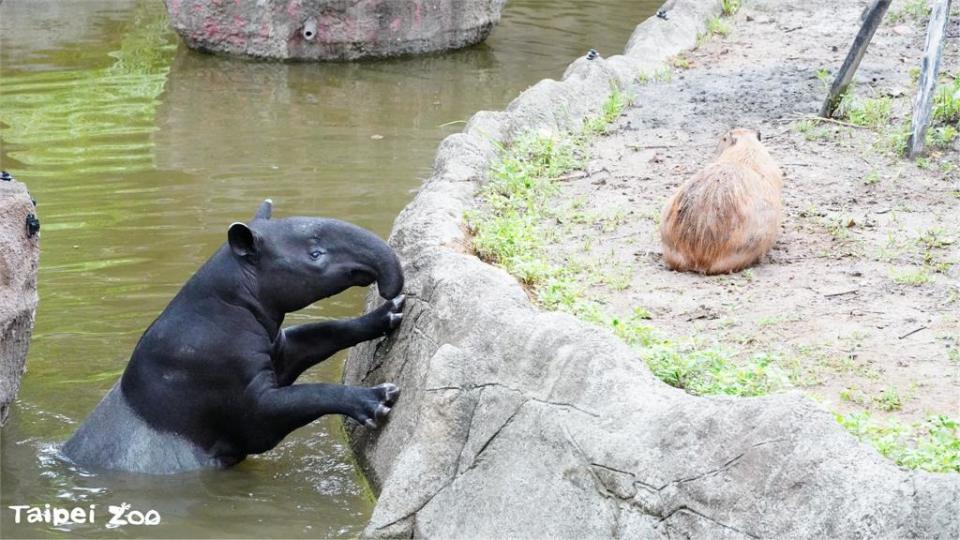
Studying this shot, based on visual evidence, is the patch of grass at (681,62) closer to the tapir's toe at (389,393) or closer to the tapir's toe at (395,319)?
the tapir's toe at (395,319)

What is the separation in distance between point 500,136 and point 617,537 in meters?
4.95

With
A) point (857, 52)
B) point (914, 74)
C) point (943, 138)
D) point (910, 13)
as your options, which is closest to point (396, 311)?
point (943, 138)

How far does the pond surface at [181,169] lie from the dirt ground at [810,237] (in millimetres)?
1724

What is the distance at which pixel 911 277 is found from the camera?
6.73 m

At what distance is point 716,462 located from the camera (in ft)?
14.6

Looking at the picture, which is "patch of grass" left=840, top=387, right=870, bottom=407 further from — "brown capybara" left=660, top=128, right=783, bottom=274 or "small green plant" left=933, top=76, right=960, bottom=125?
"small green plant" left=933, top=76, right=960, bottom=125

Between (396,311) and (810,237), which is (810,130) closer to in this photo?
(810,237)

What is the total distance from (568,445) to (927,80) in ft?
15.4

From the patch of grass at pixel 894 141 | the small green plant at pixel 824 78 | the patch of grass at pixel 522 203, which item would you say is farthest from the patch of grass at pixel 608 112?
the patch of grass at pixel 894 141

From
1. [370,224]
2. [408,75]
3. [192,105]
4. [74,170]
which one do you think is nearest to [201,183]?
[74,170]

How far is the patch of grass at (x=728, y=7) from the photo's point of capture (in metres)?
14.5

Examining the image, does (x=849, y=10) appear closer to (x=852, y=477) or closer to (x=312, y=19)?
(x=312, y=19)

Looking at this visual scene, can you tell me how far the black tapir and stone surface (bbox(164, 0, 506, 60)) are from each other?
953 cm

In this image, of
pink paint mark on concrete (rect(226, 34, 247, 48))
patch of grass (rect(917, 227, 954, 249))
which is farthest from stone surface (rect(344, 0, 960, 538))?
pink paint mark on concrete (rect(226, 34, 247, 48))
